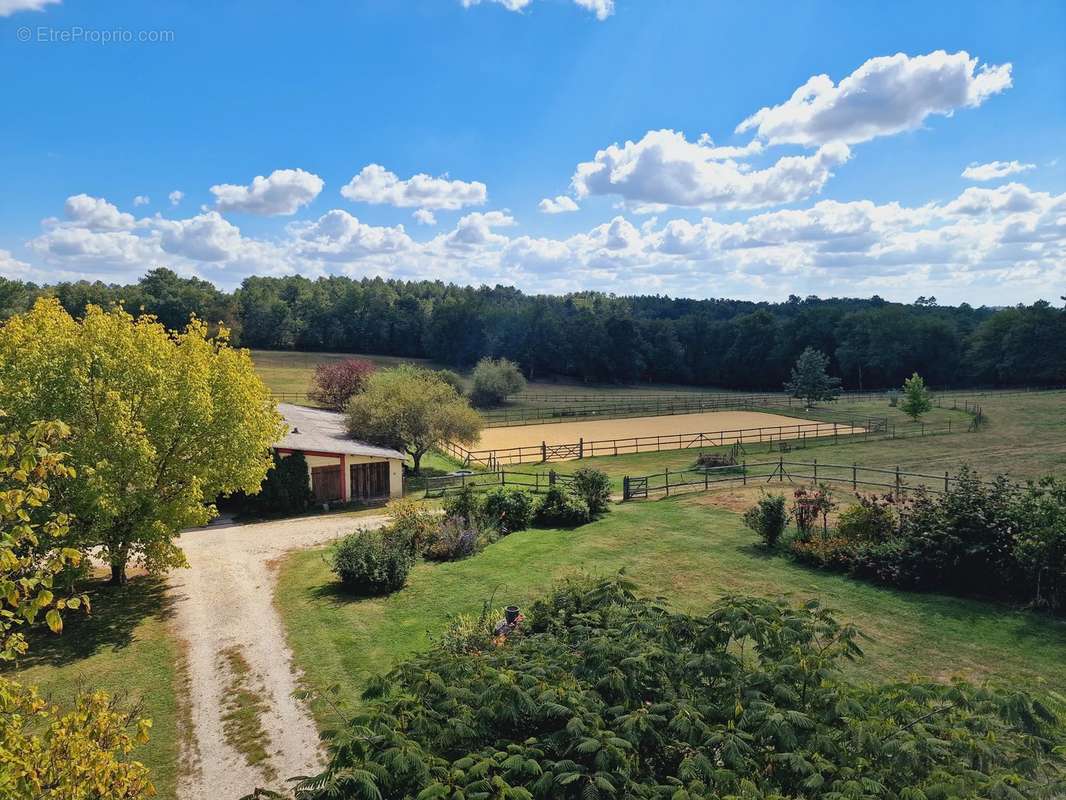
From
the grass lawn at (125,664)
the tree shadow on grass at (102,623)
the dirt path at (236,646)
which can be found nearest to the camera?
the dirt path at (236,646)

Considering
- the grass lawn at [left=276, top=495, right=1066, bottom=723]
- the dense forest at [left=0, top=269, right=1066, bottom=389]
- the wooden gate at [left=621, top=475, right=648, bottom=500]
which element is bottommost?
the grass lawn at [left=276, top=495, right=1066, bottom=723]

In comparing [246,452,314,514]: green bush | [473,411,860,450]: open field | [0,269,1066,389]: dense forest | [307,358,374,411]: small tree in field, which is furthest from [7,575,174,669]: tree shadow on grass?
[0,269,1066,389]: dense forest

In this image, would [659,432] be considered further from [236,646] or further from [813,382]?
[236,646]

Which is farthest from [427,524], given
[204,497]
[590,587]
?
[590,587]

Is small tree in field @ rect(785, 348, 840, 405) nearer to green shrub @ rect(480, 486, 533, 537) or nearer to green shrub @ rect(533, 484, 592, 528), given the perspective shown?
green shrub @ rect(533, 484, 592, 528)

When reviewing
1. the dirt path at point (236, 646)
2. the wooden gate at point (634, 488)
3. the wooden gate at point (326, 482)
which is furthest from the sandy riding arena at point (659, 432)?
the dirt path at point (236, 646)

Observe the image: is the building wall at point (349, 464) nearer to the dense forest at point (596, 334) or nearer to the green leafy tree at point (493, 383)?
the green leafy tree at point (493, 383)

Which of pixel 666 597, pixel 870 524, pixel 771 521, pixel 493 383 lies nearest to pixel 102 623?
pixel 666 597
